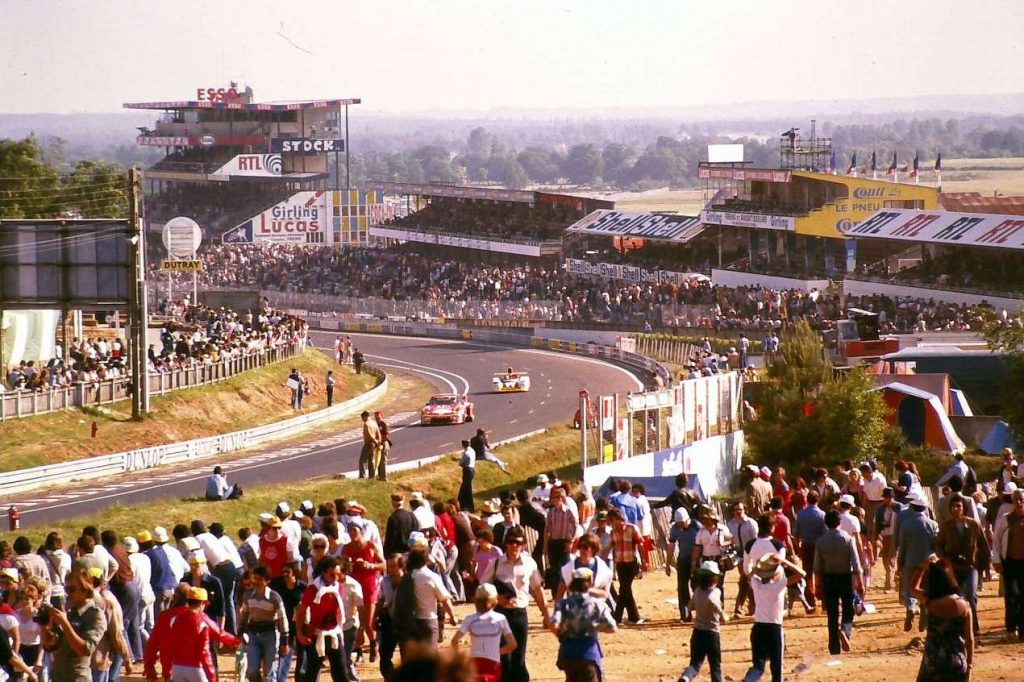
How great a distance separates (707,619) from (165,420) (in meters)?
35.5

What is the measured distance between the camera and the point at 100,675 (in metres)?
14.5

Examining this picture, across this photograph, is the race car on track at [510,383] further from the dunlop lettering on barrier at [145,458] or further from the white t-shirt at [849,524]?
the white t-shirt at [849,524]

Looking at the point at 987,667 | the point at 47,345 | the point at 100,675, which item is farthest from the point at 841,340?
the point at 100,675

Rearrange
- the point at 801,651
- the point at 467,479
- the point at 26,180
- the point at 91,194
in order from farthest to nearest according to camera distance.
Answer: the point at 91,194 < the point at 26,180 < the point at 467,479 < the point at 801,651

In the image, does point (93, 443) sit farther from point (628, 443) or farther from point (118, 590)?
point (118, 590)

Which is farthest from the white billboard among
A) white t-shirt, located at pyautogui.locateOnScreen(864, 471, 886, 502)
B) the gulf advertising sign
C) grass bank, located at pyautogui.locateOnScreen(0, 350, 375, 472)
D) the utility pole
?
white t-shirt, located at pyautogui.locateOnScreen(864, 471, 886, 502)

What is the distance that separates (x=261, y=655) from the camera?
14.9m

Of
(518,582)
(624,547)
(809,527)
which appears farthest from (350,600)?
(809,527)

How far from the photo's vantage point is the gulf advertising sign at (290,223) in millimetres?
127438

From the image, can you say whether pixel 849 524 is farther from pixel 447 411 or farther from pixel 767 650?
pixel 447 411

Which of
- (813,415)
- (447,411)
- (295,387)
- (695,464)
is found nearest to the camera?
(695,464)

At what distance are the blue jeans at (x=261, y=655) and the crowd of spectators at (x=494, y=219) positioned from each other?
89450 mm

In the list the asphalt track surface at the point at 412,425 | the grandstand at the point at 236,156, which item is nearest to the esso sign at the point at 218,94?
the grandstand at the point at 236,156

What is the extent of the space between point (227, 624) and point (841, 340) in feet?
134
